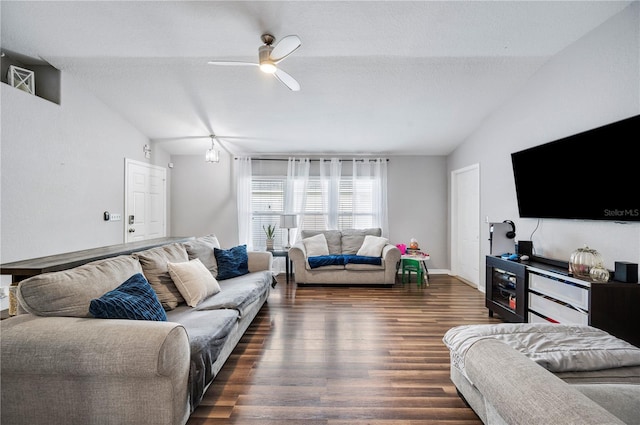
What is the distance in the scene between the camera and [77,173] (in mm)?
3633

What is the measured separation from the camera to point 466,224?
16.4ft

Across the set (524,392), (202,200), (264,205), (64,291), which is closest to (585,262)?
(524,392)

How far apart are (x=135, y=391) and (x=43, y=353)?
440 millimetres

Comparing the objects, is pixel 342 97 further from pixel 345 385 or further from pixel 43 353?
pixel 43 353

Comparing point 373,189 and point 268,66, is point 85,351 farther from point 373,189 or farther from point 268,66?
point 373,189

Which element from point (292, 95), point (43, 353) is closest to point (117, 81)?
point (292, 95)

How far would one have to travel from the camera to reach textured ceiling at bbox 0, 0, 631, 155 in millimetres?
2428

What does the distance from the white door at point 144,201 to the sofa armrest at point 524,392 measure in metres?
5.03

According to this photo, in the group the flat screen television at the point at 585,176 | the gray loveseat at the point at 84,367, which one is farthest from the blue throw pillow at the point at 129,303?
the flat screen television at the point at 585,176

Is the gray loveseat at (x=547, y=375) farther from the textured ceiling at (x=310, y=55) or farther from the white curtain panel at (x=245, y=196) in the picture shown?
the white curtain panel at (x=245, y=196)

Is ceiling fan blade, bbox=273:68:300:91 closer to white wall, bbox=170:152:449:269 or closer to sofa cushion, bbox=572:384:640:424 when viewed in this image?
sofa cushion, bbox=572:384:640:424

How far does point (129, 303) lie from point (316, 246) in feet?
11.7

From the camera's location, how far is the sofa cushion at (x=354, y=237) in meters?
5.18

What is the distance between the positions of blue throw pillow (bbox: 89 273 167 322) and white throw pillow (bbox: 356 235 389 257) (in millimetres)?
3591
